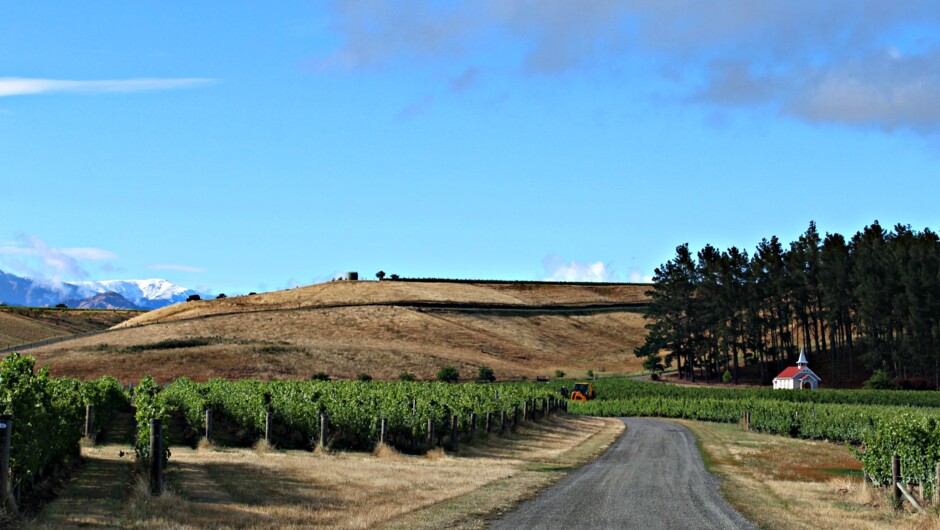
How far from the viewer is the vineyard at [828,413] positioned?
2964cm

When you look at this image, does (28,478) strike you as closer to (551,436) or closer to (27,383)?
(27,383)

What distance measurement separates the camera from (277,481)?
2862 cm

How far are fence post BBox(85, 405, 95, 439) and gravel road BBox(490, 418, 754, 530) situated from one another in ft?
65.8

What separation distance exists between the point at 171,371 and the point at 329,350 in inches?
1018

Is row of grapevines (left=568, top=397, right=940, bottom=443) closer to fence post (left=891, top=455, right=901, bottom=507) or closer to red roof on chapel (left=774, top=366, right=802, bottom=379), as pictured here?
fence post (left=891, top=455, right=901, bottom=507)

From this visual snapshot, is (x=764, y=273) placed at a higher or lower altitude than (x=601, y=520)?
higher

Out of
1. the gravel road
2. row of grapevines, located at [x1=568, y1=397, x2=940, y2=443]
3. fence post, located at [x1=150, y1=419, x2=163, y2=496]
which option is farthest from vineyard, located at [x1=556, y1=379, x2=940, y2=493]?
fence post, located at [x1=150, y1=419, x2=163, y2=496]

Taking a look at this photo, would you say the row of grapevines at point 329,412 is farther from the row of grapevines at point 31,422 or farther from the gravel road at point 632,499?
the row of grapevines at point 31,422

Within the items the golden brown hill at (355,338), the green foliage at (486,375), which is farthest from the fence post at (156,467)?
the green foliage at (486,375)

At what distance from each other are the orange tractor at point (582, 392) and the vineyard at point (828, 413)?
1154mm

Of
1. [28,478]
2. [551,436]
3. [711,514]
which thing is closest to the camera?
[28,478]

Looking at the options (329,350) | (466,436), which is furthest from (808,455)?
(329,350)

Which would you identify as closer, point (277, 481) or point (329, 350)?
point (277, 481)

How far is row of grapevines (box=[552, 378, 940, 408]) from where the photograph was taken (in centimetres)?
9281
